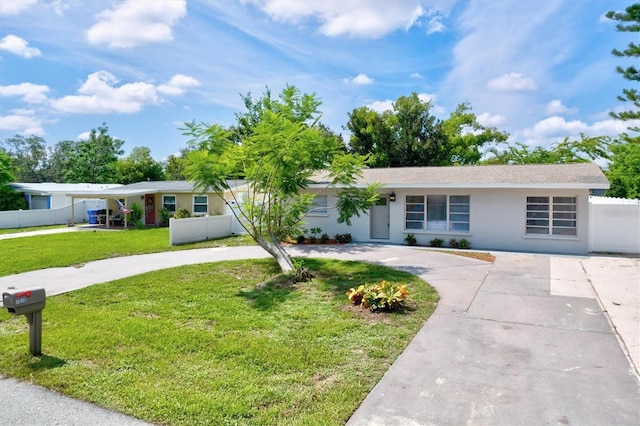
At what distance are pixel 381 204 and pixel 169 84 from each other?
11.9m

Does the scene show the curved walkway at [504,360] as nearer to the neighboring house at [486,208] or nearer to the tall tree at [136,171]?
the neighboring house at [486,208]

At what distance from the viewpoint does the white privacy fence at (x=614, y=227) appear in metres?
13.1

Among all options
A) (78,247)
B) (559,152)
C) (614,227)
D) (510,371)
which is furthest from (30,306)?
(559,152)

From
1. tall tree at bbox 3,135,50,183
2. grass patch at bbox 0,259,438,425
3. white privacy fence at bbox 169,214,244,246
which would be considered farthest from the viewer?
tall tree at bbox 3,135,50,183

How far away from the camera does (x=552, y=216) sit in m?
13.5

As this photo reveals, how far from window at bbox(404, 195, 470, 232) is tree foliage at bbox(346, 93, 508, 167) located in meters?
15.5

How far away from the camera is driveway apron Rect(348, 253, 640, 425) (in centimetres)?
358

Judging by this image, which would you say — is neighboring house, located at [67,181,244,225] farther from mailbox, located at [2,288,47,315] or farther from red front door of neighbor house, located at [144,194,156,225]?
mailbox, located at [2,288,47,315]

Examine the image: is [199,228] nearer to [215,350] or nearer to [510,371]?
[215,350]

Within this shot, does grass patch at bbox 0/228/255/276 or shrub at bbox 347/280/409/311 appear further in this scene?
grass patch at bbox 0/228/255/276

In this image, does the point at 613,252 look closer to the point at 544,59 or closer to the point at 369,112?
the point at 544,59

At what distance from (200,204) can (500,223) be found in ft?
54.3

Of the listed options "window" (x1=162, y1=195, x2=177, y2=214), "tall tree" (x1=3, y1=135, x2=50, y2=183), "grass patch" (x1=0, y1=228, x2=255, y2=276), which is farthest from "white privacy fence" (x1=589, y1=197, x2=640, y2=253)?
"tall tree" (x1=3, y1=135, x2=50, y2=183)

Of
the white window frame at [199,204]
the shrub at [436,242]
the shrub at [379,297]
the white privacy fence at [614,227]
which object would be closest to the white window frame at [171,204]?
the white window frame at [199,204]
